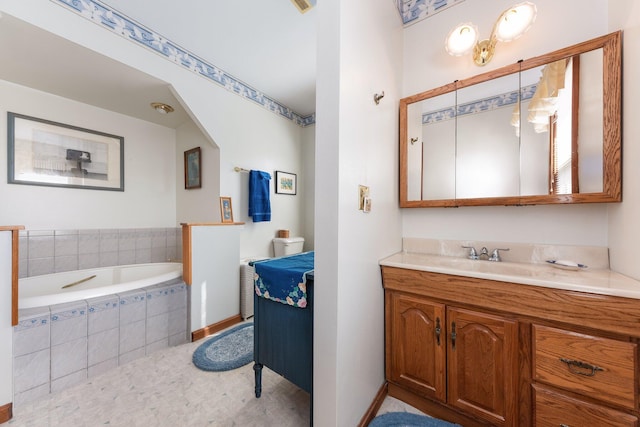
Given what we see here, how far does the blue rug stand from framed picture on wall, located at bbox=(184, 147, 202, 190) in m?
1.74

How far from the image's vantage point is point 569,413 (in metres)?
0.95

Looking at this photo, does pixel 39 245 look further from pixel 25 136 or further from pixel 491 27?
pixel 491 27

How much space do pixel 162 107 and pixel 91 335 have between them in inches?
88.6

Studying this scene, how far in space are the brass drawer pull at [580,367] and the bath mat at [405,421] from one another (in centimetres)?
62

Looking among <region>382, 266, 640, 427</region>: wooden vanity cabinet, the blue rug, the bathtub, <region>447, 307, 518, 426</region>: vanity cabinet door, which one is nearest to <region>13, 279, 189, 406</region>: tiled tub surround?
the bathtub

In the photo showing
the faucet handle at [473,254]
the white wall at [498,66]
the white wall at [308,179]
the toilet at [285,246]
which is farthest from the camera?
the white wall at [308,179]

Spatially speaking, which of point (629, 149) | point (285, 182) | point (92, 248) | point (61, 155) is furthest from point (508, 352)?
point (61, 155)

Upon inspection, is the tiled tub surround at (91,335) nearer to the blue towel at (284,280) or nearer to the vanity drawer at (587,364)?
the blue towel at (284,280)

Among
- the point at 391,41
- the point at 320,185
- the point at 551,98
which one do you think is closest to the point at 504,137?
the point at 551,98

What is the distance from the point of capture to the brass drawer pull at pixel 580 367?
2.97 feet

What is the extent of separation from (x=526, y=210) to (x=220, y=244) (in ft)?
8.19

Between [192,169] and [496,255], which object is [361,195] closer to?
[496,255]

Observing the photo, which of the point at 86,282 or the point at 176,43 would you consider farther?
the point at 86,282

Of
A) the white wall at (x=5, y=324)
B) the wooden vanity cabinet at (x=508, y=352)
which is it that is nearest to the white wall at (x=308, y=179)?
the wooden vanity cabinet at (x=508, y=352)
